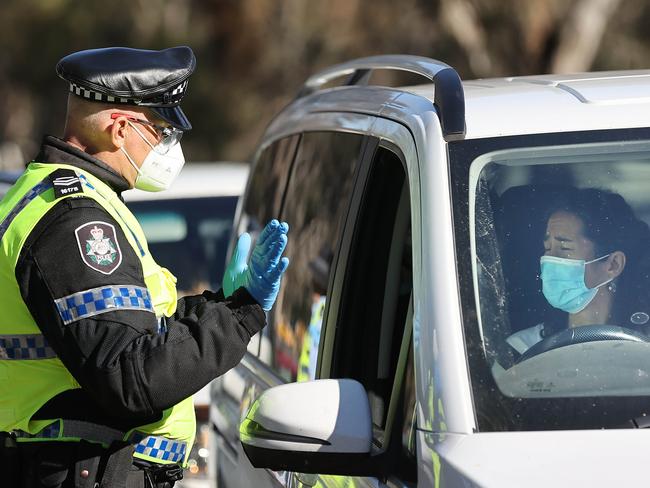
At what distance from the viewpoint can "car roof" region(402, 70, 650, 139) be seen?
2.76m

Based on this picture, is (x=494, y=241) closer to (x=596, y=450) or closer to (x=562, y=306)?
(x=562, y=306)

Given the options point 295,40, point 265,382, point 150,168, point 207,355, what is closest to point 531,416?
point 207,355

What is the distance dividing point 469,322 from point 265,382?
1402mm

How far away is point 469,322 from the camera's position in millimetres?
2482

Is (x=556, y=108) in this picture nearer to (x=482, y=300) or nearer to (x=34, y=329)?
(x=482, y=300)

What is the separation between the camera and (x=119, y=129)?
10.0 ft

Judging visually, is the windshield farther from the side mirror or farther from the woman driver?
the side mirror

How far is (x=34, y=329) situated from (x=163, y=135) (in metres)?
0.60

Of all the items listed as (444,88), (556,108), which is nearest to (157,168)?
(444,88)

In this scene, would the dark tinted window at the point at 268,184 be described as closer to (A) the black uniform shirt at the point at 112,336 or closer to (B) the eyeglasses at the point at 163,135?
(B) the eyeglasses at the point at 163,135

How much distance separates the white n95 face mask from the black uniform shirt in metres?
0.34

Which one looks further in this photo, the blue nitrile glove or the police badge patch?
the blue nitrile glove

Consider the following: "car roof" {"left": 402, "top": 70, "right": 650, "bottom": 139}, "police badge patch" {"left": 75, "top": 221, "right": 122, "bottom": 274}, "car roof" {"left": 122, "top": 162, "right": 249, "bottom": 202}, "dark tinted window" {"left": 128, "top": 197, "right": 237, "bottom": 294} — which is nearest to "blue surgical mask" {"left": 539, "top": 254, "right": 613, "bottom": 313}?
"car roof" {"left": 402, "top": 70, "right": 650, "bottom": 139}

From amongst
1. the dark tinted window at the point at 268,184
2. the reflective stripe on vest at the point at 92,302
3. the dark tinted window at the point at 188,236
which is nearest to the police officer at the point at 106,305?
the reflective stripe on vest at the point at 92,302
